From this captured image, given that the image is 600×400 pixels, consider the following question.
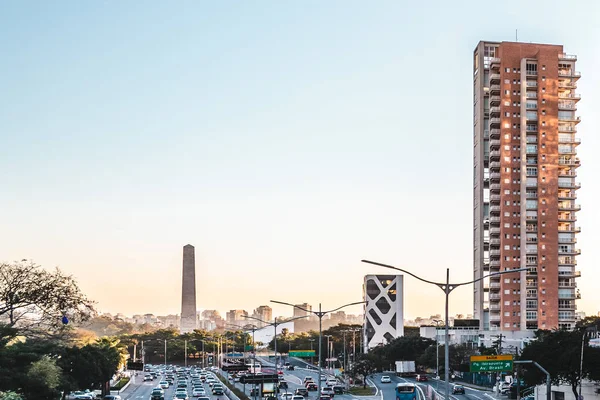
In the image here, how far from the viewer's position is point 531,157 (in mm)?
149375

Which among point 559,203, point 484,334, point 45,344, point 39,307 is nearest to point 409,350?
point 484,334

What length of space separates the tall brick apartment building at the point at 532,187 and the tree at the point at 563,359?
67.1 m

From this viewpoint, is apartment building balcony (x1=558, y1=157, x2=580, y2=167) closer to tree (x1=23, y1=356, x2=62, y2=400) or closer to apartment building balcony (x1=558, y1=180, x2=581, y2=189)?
apartment building balcony (x1=558, y1=180, x2=581, y2=189)

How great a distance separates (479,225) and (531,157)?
15960 mm

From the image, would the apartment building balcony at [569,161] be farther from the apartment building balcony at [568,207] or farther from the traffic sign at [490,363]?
the traffic sign at [490,363]

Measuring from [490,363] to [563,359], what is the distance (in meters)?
11.0

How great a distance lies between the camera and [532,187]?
148625 millimetres

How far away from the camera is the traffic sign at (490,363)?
64.2 metres

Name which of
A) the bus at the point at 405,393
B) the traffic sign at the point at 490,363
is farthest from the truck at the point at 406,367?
the traffic sign at the point at 490,363

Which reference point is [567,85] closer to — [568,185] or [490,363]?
[568,185]

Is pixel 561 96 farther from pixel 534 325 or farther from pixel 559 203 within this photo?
pixel 534 325

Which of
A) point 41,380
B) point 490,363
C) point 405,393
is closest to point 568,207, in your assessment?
point 405,393

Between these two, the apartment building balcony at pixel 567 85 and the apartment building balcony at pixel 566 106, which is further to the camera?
the apartment building balcony at pixel 567 85

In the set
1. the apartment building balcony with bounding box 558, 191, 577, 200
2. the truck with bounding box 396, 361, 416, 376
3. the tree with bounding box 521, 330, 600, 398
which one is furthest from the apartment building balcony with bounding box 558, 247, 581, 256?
the tree with bounding box 521, 330, 600, 398
